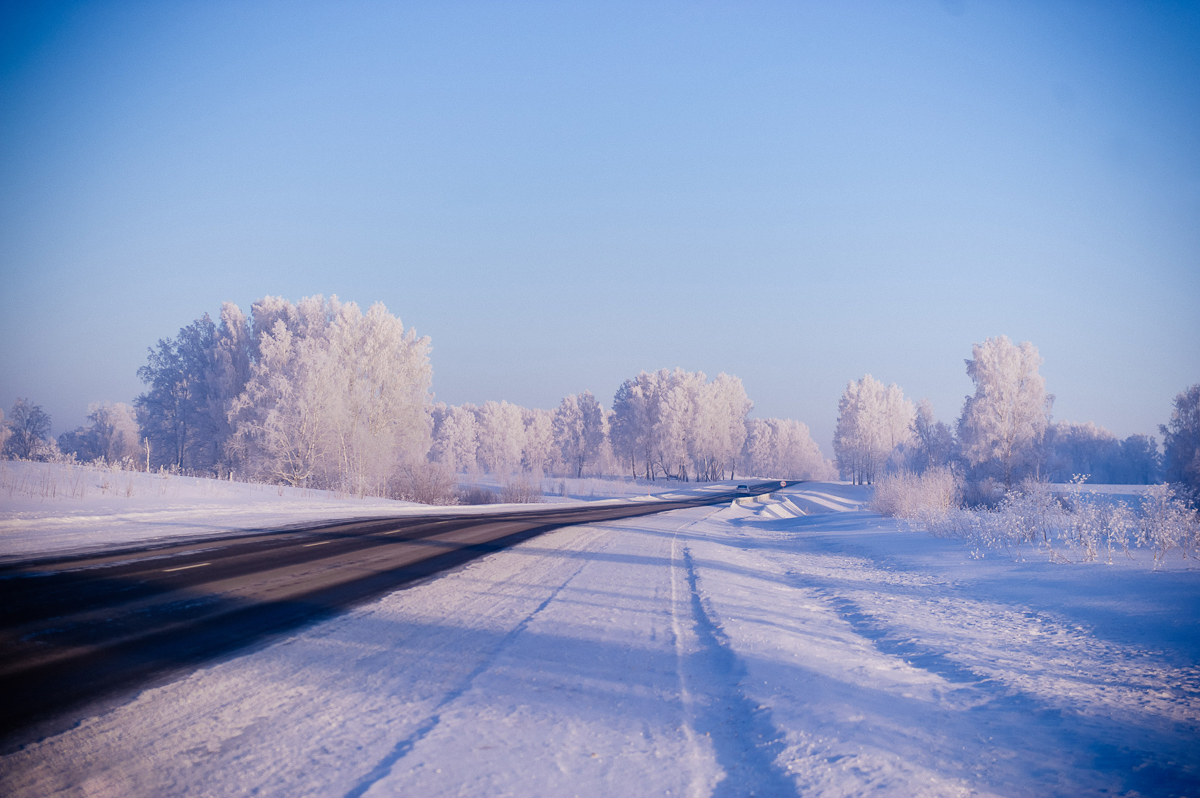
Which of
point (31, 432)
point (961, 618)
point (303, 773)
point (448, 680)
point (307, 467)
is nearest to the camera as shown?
point (303, 773)

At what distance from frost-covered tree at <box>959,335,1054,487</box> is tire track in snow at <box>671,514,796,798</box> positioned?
4798cm

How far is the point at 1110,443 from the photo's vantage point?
355 feet

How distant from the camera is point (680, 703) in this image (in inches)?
174

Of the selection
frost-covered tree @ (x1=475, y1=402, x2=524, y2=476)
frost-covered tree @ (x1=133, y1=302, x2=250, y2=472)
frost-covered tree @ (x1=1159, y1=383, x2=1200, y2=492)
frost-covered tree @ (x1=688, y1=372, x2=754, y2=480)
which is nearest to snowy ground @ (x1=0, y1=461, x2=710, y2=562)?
frost-covered tree @ (x1=133, y1=302, x2=250, y2=472)

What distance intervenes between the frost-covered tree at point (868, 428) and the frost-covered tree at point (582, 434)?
120 feet

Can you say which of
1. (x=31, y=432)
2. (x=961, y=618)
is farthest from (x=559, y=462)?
(x=961, y=618)

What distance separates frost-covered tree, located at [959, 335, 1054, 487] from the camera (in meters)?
44.6

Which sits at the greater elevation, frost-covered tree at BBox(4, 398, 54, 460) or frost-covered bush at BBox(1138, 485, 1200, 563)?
frost-covered tree at BBox(4, 398, 54, 460)

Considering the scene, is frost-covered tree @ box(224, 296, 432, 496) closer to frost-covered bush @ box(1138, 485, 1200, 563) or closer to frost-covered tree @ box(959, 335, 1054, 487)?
frost-covered bush @ box(1138, 485, 1200, 563)

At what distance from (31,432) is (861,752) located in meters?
67.3

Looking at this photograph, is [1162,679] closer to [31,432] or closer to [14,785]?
[14,785]

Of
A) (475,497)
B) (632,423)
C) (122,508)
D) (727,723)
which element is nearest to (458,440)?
(632,423)

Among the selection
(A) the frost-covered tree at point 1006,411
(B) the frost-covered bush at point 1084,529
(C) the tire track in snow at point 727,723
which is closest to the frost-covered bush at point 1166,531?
(B) the frost-covered bush at point 1084,529

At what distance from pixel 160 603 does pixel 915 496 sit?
2084cm
